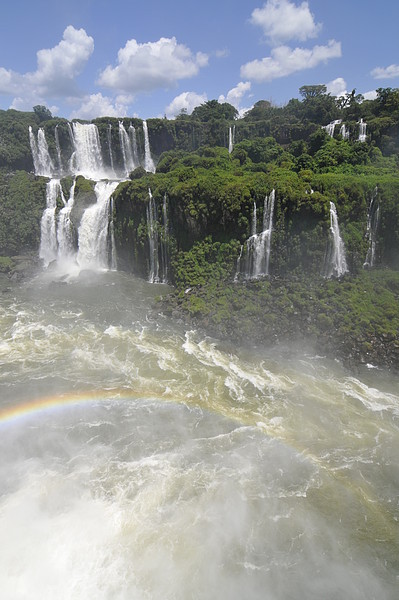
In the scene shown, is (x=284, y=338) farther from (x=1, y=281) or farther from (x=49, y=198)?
(x=49, y=198)

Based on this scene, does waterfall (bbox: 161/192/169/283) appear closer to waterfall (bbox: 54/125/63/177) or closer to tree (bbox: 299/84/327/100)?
waterfall (bbox: 54/125/63/177)

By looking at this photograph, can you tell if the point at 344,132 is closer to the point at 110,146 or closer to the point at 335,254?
the point at 335,254

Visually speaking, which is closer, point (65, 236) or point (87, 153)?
point (65, 236)

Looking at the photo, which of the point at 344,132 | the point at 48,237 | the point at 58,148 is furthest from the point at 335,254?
the point at 58,148

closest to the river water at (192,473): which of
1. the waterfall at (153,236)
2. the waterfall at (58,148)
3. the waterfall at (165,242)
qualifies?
the waterfall at (165,242)

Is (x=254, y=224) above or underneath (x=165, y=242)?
above

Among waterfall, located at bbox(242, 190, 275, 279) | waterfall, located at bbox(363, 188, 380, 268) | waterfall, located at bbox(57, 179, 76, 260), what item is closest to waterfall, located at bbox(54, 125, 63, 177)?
waterfall, located at bbox(57, 179, 76, 260)

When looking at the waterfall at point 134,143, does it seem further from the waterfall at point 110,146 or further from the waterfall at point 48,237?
the waterfall at point 48,237
